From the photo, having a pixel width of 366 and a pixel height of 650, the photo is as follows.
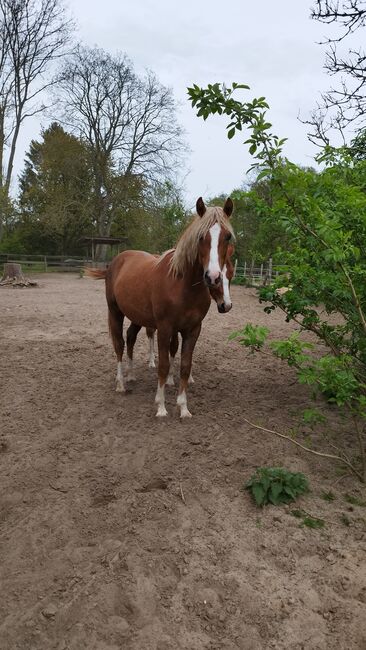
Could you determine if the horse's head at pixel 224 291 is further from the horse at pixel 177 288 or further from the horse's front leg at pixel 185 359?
the horse's front leg at pixel 185 359

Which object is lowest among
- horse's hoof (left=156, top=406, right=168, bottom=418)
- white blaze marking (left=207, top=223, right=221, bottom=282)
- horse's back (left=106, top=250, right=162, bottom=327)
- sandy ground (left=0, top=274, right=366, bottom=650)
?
sandy ground (left=0, top=274, right=366, bottom=650)

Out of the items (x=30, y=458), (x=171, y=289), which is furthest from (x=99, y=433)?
(x=171, y=289)

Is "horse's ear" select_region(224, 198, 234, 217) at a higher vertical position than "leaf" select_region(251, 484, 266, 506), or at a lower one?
higher

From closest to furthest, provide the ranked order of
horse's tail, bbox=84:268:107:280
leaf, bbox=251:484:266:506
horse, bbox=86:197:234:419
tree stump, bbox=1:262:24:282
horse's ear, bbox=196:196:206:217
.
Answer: leaf, bbox=251:484:266:506 < horse, bbox=86:197:234:419 < horse's ear, bbox=196:196:206:217 < horse's tail, bbox=84:268:107:280 < tree stump, bbox=1:262:24:282

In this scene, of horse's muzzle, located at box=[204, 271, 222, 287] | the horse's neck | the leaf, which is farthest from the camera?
the horse's neck

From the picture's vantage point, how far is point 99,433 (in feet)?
11.3

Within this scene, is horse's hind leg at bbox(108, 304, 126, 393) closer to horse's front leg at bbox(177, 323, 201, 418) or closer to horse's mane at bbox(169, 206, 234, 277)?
horse's front leg at bbox(177, 323, 201, 418)

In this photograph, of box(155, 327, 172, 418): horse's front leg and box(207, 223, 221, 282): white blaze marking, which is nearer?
box(207, 223, 221, 282): white blaze marking

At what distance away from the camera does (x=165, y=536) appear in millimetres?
2186

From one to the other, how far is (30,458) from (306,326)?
219 cm

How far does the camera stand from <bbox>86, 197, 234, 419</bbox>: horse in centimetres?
310

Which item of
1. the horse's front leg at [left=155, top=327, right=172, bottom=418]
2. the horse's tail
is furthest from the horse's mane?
the horse's tail

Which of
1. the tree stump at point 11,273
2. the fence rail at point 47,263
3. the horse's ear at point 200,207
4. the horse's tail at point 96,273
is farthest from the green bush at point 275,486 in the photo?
the fence rail at point 47,263

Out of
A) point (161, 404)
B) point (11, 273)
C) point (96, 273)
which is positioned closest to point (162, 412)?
point (161, 404)
